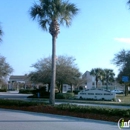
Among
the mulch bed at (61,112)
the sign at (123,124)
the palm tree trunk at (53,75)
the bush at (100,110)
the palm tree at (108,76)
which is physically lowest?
the sign at (123,124)

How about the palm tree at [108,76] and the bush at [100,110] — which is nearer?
the bush at [100,110]

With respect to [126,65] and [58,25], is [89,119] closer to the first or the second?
[58,25]

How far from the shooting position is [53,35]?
22672 millimetres

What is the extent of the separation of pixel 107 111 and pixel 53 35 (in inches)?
371

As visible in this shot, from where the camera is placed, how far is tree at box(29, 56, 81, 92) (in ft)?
141

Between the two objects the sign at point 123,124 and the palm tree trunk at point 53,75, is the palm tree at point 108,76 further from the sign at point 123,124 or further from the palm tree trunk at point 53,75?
the sign at point 123,124

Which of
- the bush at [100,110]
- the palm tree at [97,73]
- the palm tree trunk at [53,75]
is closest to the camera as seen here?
the bush at [100,110]

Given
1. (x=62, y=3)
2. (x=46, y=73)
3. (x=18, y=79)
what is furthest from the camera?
(x=18, y=79)

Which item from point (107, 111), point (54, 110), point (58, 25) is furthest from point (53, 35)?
point (107, 111)

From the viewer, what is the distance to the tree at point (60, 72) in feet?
141

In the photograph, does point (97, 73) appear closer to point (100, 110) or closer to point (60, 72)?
point (60, 72)

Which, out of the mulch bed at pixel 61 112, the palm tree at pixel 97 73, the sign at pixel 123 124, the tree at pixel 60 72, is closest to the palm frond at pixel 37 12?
the mulch bed at pixel 61 112

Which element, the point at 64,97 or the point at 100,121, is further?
the point at 64,97

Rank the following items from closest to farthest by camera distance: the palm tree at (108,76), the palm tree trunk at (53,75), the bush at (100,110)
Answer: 1. the bush at (100,110)
2. the palm tree trunk at (53,75)
3. the palm tree at (108,76)
